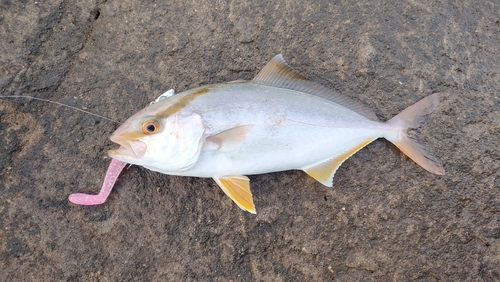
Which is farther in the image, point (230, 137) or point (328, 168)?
point (328, 168)

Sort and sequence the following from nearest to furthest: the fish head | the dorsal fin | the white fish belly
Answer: the fish head → the white fish belly → the dorsal fin

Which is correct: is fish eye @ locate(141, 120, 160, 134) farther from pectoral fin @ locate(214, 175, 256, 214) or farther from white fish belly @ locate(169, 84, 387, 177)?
pectoral fin @ locate(214, 175, 256, 214)

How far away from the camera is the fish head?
96.7 inches

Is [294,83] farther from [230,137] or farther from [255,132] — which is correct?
[230,137]

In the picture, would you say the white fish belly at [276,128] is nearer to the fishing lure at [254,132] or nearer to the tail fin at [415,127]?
the fishing lure at [254,132]

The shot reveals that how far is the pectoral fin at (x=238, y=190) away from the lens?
2654 mm

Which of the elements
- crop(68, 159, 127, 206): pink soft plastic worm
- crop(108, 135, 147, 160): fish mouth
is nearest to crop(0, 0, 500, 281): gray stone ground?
crop(68, 159, 127, 206): pink soft plastic worm

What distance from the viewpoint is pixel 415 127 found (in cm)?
287

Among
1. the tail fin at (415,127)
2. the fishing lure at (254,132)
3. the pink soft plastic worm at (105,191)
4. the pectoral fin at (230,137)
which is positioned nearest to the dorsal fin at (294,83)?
the fishing lure at (254,132)

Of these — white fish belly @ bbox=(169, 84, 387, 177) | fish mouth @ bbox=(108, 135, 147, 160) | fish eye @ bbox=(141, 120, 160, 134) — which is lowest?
white fish belly @ bbox=(169, 84, 387, 177)

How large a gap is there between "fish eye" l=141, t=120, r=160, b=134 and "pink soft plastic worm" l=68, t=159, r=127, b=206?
485 mm

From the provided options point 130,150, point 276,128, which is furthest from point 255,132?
point 130,150

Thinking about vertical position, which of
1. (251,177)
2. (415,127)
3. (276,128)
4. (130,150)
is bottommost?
(251,177)

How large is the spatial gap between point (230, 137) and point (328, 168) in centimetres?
72
